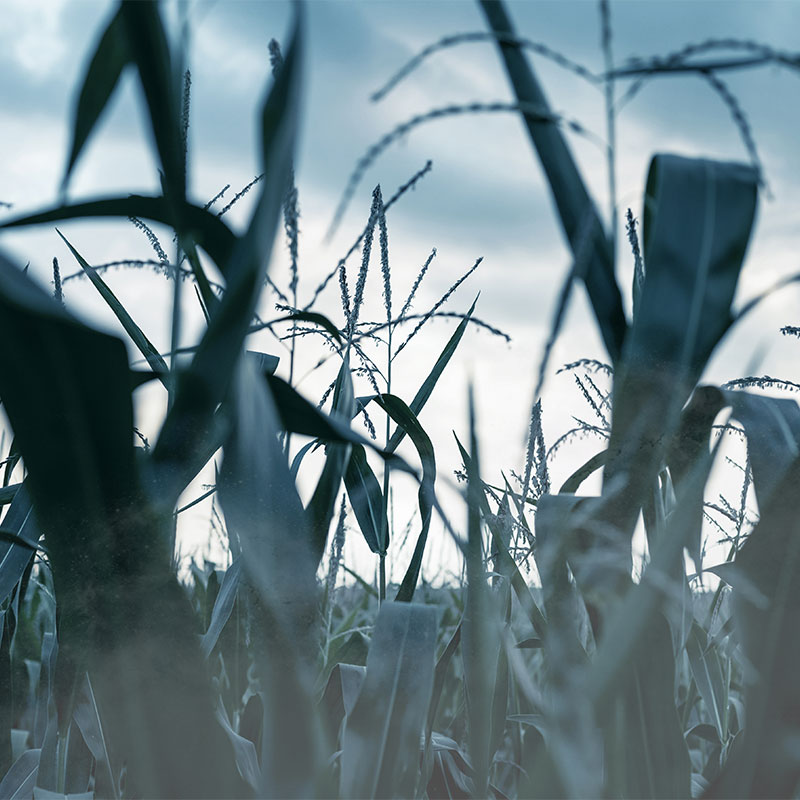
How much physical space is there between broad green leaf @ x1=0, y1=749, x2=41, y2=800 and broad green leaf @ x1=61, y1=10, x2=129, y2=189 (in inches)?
28.4

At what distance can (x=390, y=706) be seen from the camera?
567 mm

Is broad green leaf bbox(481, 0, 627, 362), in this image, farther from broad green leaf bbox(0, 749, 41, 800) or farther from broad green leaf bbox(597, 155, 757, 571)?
broad green leaf bbox(0, 749, 41, 800)

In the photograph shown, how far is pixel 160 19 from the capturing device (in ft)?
1.60

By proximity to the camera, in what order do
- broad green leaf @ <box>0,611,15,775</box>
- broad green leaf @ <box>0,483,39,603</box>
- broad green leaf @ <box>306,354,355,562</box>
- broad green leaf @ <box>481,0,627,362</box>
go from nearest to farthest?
broad green leaf @ <box>481,0,627,362</box> → broad green leaf @ <box>306,354,355,562</box> → broad green leaf @ <box>0,483,39,603</box> → broad green leaf @ <box>0,611,15,775</box>

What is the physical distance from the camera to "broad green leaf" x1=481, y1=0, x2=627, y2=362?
532 mm

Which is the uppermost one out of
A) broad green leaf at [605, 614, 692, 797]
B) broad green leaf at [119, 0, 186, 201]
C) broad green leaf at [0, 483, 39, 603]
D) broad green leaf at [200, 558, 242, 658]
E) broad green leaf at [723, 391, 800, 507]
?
broad green leaf at [119, 0, 186, 201]

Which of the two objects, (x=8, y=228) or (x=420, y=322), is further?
(x=420, y=322)

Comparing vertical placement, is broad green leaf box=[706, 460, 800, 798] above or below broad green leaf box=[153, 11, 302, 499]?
below

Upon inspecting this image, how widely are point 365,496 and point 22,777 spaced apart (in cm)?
51

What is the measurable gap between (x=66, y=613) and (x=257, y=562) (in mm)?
129

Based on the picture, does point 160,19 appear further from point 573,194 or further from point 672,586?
point 672,586

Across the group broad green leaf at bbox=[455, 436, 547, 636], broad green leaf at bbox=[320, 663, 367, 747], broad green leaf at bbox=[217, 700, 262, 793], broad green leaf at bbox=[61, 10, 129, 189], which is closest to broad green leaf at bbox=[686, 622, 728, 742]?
broad green leaf at bbox=[455, 436, 547, 636]

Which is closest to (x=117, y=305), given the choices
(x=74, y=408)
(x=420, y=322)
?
(x=420, y=322)

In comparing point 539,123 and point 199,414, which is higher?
point 539,123
